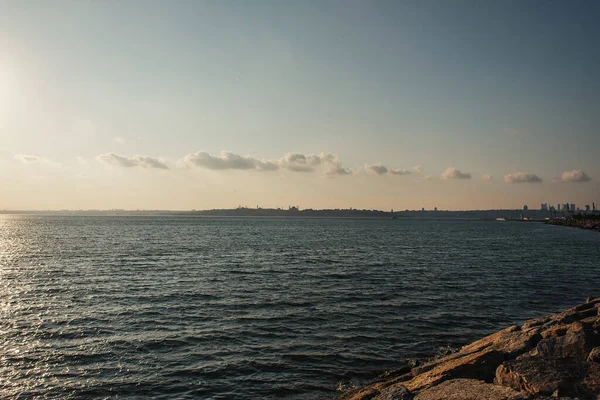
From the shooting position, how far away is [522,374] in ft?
34.9

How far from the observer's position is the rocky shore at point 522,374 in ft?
32.9

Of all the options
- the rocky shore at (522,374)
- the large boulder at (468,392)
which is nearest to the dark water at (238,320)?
the rocky shore at (522,374)

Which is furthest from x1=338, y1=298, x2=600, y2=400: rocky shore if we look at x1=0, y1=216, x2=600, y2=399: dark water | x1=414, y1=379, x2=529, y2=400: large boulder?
x1=0, y1=216, x2=600, y2=399: dark water

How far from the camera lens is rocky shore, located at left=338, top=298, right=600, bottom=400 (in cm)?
1003

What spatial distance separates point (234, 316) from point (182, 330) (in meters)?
3.89

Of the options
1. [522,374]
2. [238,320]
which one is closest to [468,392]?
[522,374]

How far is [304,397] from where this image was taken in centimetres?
1523

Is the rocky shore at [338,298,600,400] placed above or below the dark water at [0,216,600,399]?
above

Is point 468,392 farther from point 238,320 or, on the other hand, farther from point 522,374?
point 238,320

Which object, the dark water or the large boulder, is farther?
the dark water

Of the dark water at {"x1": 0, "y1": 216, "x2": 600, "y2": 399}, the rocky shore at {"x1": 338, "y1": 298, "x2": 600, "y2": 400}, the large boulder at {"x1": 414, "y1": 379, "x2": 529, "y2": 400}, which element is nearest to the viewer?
the rocky shore at {"x1": 338, "y1": 298, "x2": 600, "y2": 400}

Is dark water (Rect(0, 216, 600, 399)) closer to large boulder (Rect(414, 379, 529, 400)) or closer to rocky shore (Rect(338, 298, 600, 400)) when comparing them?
rocky shore (Rect(338, 298, 600, 400))

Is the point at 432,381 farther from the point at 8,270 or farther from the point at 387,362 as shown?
the point at 8,270

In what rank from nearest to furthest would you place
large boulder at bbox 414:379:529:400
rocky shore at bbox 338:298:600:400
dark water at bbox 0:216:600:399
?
rocky shore at bbox 338:298:600:400 → large boulder at bbox 414:379:529:400 → dark water at bbox 0:216:600:399
